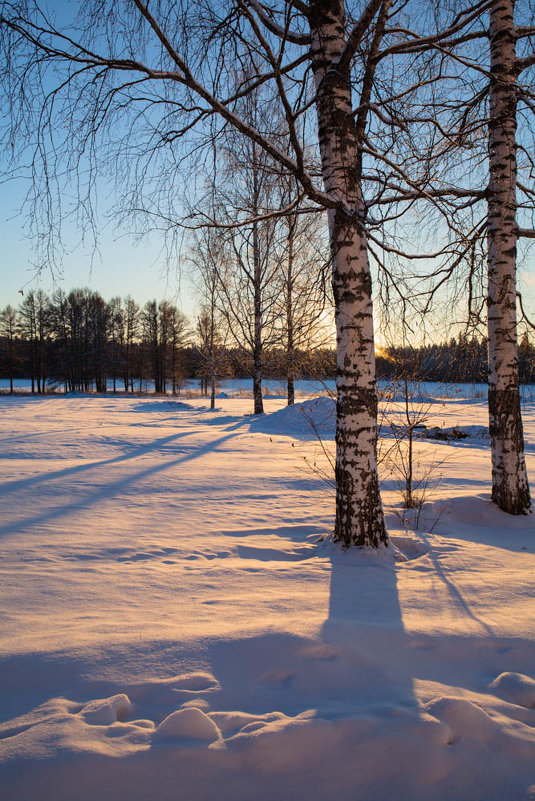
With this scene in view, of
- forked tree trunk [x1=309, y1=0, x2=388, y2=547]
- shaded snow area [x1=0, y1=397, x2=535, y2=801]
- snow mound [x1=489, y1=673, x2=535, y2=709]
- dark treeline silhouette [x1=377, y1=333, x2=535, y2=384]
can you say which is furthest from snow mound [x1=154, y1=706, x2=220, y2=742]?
dark treeline silhouette [x1=377, y1=333, x2=535, y2=384]

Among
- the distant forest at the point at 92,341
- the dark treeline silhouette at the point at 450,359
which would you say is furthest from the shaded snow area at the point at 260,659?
the distant forest at the point at 92,341

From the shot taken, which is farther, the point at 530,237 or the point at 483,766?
the point at 530,237

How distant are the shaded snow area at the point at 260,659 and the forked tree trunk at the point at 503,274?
1.90 ft

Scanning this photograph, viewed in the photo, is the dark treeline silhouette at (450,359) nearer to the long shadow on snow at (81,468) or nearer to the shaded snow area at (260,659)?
the shaded snow area at (260,659)

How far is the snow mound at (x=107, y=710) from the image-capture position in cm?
155

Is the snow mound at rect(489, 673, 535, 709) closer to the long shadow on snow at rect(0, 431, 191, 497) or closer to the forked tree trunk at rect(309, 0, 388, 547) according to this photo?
the forked tree trunk at rect(309, 0, 388, 547)

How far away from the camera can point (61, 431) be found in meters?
10.9

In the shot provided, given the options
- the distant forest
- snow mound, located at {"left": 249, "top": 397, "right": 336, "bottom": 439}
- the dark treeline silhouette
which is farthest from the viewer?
the distant forest

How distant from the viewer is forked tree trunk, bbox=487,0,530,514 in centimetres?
446

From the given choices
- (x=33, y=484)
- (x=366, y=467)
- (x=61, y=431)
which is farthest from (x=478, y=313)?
(x=61, y=431)

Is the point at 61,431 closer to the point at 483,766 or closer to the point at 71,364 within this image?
the point at 483,766

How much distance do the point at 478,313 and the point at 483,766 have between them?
13.9 feet

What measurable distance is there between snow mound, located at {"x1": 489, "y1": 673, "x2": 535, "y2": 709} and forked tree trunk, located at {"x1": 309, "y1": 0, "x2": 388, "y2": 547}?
1.75 m

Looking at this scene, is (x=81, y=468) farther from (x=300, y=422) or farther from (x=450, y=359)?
(x=300, y=422)
